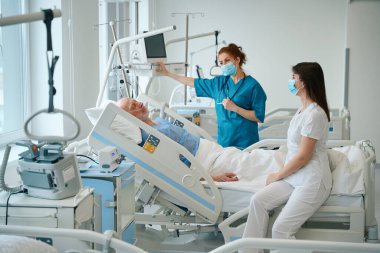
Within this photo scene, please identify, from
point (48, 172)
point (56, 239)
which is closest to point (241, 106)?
point (48, 172)

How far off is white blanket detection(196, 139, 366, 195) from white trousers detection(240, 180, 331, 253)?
0.45 feet

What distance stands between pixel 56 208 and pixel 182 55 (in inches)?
217

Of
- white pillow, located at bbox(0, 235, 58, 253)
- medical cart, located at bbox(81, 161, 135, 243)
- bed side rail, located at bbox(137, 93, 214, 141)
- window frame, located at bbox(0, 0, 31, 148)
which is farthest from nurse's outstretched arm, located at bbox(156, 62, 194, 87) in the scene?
white pillow, located at bbox(0, 235, 58, 253)

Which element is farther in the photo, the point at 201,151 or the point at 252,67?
the point at 252,67

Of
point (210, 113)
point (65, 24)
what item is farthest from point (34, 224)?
point (210, 113)

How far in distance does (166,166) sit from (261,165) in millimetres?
645

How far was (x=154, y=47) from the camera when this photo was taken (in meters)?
4.37

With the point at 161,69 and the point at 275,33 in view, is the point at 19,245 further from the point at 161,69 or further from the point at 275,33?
the point at 275,33

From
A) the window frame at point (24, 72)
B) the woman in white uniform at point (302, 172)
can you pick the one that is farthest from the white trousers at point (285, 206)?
the window frame at point (24, 72)

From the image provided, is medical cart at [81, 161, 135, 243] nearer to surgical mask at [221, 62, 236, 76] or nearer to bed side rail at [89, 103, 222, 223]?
bed side rail at [89, 103, 222, 223]

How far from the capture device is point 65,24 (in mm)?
Answer: 3906

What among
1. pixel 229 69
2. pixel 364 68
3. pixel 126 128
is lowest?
pixel 126 128

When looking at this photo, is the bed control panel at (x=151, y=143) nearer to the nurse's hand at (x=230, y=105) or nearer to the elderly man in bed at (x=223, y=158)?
the elderly man in bed at (x=223, y=158)

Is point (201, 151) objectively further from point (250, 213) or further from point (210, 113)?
point (210, 113)
